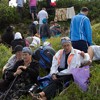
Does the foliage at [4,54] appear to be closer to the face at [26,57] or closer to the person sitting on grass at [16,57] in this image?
the person sitting on grass at [16,57]

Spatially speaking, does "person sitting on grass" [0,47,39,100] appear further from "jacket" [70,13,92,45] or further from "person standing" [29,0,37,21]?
"person standing" [29,0,37,21]

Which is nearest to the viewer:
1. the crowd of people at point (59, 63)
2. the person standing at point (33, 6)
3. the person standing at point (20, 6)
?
the crowd of people at point (59, 63)

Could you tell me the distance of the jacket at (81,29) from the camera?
1027 cm

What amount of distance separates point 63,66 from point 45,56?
123 cm

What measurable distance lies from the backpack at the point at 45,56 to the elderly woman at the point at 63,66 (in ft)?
3.00

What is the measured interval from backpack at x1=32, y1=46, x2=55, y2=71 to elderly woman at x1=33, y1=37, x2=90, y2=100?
91 cm

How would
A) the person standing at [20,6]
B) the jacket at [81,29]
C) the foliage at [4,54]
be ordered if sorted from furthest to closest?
the person standing at [20,6], the foliage at [4,54], the jacket at [81,29]

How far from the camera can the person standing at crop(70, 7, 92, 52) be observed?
1028cm

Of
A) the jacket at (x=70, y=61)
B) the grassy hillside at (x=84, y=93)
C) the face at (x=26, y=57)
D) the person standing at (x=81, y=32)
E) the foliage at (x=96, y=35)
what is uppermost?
the person standing at (x=81, y=32)

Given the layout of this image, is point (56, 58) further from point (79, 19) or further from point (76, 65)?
point (79, 19)

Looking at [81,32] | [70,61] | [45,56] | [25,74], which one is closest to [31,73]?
[25,74]

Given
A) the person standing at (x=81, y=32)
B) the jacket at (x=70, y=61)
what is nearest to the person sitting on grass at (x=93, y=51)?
the person standing at (x=81, y=32)

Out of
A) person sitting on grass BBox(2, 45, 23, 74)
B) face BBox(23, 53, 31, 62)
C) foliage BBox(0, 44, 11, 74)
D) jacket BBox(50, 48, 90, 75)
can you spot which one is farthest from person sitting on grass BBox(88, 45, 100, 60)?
foliage BBox(0, 44, 11, 74)

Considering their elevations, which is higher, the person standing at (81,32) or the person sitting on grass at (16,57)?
the person standing at (81,32)
